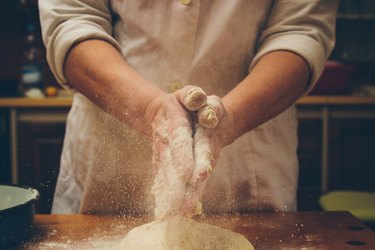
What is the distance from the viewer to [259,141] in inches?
49.1

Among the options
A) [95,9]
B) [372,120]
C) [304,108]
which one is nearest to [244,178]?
[95,9]

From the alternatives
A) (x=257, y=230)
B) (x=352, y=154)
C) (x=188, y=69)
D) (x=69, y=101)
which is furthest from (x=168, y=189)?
(x=352, y=154)

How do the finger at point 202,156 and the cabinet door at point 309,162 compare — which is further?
the cabinet door at point 309,162

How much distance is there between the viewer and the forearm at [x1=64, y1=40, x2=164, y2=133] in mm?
1008

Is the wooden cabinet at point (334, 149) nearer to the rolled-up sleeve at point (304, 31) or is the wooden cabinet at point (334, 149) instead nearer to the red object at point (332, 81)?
the red object at point (332, 81)

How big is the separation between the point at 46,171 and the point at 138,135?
4.82 ft

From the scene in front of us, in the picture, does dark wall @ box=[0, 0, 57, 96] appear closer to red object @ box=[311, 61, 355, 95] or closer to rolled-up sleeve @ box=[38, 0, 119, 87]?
red object @ box=[311, 61, 355, 95]

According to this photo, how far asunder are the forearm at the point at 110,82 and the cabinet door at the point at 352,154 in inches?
65.2

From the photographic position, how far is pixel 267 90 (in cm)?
108

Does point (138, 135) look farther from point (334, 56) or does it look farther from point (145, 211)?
point (334, 56)

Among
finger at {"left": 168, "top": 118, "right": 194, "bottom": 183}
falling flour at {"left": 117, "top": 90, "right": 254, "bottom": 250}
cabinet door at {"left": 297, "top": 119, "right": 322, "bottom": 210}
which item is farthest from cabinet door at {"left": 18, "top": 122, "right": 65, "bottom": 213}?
finger at {"left": 168, "top": 118, "right": 194, "bottom": 183}

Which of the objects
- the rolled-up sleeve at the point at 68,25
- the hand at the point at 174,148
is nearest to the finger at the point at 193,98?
the hand at the point at 174,148

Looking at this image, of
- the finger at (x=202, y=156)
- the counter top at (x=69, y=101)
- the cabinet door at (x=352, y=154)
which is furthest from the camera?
the cabinet door at (x=352, y=154)

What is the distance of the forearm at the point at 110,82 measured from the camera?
Answer: 1.01 m
